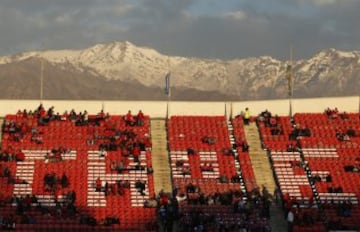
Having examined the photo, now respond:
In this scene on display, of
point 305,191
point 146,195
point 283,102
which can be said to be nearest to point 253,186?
point 305,191

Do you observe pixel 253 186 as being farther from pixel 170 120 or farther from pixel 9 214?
pixel 9 214

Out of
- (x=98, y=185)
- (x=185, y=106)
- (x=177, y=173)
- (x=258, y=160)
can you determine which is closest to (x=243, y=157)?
(x=258, y=160)

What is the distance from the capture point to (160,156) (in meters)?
56.5

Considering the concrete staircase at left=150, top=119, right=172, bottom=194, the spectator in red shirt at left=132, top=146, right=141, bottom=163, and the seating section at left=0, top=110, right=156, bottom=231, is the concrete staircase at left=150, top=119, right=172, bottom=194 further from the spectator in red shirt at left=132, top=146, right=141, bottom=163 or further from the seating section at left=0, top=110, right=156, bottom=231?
the spectator in red shirt at left=132, top=146, right=141, bottom=163

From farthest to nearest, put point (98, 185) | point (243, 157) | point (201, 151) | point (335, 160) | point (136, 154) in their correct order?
point (201, 151)
point (335, 160)
point (243, 157)
point (136, 154)
point (98, 185)

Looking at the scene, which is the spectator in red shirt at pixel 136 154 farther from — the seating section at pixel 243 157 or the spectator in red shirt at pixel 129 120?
the seating section at pixel 243 157

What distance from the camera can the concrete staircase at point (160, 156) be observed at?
53.6 meters

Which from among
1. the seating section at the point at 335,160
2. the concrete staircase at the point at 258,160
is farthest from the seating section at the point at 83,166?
the seating section at the point at 335,160

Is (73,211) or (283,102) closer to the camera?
(73,211)

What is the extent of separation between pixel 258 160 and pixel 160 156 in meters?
5.89

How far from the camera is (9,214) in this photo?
4878 cm

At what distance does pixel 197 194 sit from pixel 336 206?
7651 millimetres

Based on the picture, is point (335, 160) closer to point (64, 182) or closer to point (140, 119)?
point (140, 119)

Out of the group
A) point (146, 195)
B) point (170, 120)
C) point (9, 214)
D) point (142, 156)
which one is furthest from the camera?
point (170, 120)
